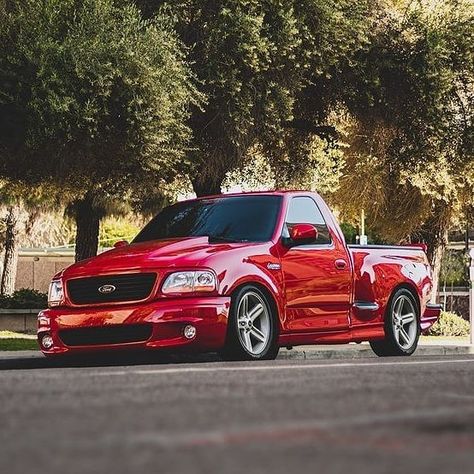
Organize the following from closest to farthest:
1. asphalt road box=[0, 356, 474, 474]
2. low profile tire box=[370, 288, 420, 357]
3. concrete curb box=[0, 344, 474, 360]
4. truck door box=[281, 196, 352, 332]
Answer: asphalt road box=[0, 356, 474, 474], truck door box=[281, 196, 352, 332], low profile tire box=[370, 288, 420, 357], concrete curb box=[0, 344, 474, 360]

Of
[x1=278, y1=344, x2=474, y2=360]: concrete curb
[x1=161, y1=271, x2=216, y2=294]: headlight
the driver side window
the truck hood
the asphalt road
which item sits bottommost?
[x1=278, y1=344, x2=474, y2=360]: concrete curb

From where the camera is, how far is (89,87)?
2183cm

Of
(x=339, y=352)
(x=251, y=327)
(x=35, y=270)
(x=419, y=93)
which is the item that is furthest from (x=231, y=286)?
(x=35, y=270)

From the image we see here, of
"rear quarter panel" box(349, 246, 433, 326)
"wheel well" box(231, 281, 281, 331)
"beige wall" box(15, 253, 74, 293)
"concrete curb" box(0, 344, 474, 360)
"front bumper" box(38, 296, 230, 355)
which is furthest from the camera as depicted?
"beige wall" box(15, 253, 74, 293)

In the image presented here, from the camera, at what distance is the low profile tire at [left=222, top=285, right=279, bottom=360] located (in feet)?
44.9

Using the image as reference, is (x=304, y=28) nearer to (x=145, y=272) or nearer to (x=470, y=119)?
(x=470, y=119)

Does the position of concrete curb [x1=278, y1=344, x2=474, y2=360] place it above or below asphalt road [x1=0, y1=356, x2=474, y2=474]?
below

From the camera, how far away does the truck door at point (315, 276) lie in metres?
14.7

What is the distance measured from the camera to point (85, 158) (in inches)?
907

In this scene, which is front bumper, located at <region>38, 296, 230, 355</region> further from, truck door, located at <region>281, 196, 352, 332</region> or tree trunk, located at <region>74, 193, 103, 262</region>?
tree trunk, located at <region>74, 193, 103, 262</region>

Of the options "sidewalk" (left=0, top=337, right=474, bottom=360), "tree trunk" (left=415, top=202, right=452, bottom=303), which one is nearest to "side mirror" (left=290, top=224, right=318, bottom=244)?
"sidewalk" (left=0, top=337, right=474, bottom=360)

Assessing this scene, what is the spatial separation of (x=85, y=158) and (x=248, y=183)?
8.56 metres

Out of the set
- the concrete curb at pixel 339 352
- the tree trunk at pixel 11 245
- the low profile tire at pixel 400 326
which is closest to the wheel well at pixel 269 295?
the low profile tire at pixel 400 326

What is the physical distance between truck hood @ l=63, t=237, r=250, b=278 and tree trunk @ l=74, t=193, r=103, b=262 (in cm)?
1746
